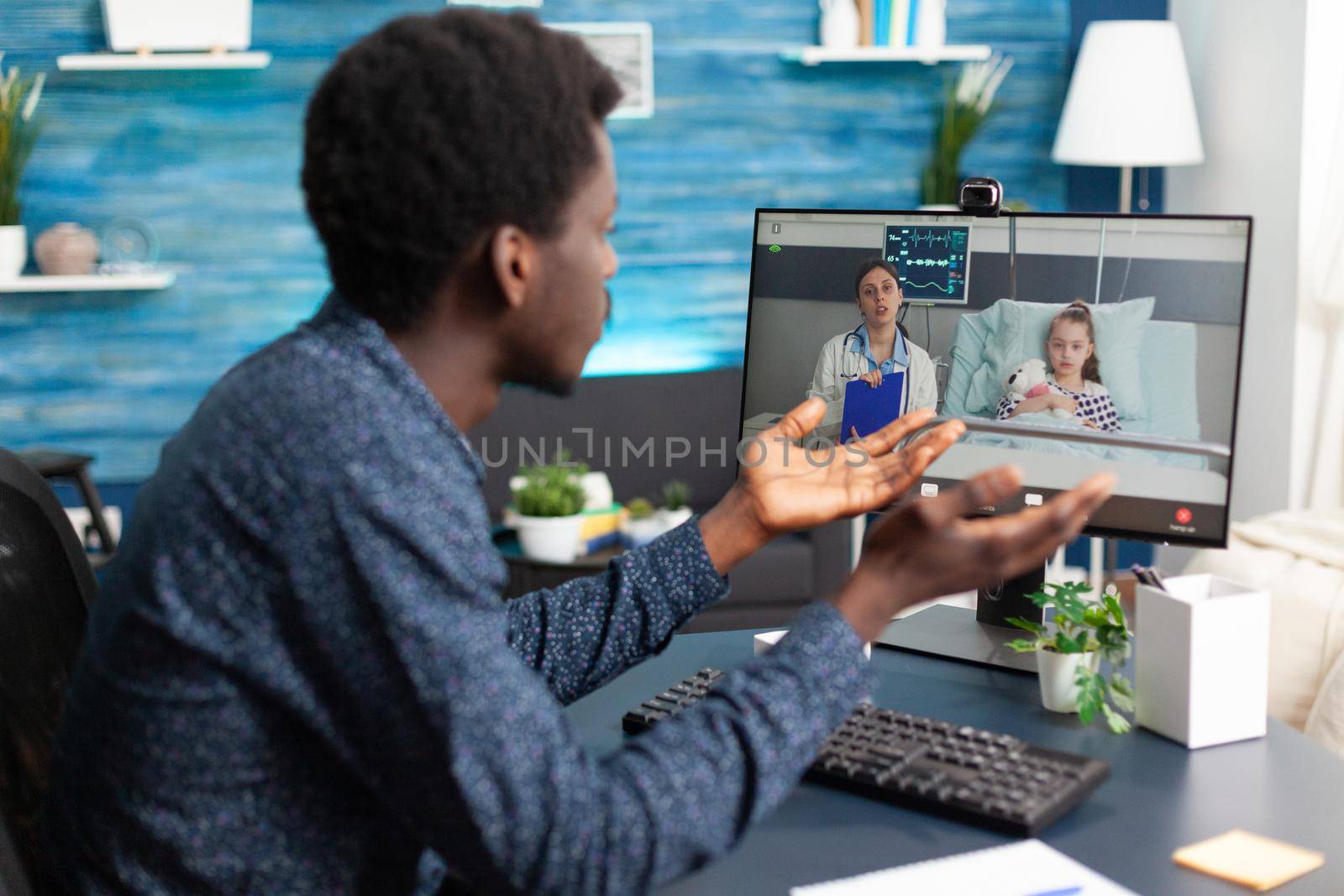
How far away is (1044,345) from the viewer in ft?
4.48

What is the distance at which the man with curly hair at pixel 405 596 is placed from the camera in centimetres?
78

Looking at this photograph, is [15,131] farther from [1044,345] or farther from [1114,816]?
[1114,816]

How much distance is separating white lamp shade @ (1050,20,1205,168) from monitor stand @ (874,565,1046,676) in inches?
96.1

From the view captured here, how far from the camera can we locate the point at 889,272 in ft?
4.80

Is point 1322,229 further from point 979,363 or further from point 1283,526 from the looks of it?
point 979,363

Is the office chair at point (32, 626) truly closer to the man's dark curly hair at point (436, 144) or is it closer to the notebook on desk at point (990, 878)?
the man's dark curly hair at point (436, 144)

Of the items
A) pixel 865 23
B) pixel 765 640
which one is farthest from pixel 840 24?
pixel 765 640

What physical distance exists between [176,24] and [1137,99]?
2.67m

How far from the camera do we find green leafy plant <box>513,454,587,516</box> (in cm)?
299

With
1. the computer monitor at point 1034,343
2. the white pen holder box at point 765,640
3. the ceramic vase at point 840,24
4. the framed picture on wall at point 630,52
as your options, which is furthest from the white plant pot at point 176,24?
the white pen holder box at point 765,640

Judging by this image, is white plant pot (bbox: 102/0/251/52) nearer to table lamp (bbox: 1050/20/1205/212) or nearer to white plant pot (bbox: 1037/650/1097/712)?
table lamp (bbox: 1050/20/1205/212)

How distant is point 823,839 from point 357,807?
368mm

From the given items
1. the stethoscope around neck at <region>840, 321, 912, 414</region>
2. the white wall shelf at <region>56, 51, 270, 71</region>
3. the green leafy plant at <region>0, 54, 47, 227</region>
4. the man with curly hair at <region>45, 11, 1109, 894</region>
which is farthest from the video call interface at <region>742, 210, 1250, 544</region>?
the green leafy plant at <region>0, 54, 47, 227</region>

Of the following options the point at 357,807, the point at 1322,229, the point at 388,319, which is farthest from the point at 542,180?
the point at 1322,229
